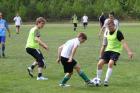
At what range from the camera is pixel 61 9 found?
87.0m

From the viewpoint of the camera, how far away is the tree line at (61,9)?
8494 cm

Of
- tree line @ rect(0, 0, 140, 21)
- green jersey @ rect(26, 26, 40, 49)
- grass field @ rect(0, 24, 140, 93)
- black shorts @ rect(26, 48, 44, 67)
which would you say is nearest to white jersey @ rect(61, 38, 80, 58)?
grass field @ rect(0, 24, 140, 93)

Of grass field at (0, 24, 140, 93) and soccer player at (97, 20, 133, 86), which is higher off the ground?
soccer player at (97, 20, 133, 86)

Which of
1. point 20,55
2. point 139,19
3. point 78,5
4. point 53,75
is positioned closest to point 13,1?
point 78,5

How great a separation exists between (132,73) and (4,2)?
71.7 meters

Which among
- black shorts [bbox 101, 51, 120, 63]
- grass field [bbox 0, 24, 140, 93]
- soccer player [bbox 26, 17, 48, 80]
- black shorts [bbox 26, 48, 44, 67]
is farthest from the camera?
black shorts [bbox 26, 48, 44, 67]

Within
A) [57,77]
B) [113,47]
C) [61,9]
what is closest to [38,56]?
[57,77]

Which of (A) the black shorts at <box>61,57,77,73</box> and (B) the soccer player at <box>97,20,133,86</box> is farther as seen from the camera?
(B) the soccer player at <box>97,20,133,86</box>

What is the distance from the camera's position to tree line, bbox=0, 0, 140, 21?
84.9 meters

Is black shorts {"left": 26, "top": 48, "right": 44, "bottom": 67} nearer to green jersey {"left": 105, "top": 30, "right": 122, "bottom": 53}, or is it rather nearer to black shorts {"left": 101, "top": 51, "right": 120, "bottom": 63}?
black shorts {"left": 101, "top": 51, "right": 120, "bottom": 63}

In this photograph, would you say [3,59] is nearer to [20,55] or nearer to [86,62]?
[20,55]

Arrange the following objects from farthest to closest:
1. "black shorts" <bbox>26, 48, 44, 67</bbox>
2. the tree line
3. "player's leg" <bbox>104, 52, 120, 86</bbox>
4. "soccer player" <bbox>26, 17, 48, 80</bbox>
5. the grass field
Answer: the tree line, "black shorts" <bbox>26, 48, 44, 67</bbox>, "soccer player" <bbox>26, 17, 48, 80</bbox>, "player's leg" <bbox>104, 52, 120, 86</bbox>, the grass field

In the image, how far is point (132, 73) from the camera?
15.9m

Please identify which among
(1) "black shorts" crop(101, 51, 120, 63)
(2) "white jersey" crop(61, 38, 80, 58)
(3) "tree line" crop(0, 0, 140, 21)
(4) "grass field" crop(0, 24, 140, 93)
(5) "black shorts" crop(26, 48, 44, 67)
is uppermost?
(2) "white jersey" crop(61, 38, 80, 58)
